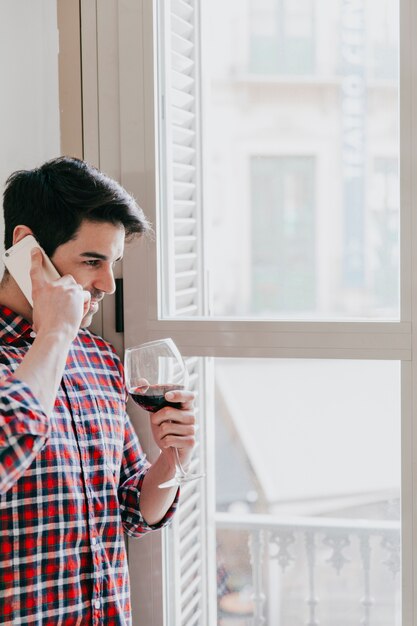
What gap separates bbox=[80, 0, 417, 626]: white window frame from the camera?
4.72ft

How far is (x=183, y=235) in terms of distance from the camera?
1.67 metres

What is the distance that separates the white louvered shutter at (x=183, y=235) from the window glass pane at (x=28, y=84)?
25 centimetres

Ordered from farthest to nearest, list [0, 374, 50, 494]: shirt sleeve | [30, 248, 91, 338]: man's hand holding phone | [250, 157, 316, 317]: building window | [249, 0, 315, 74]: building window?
[250, 157, 316, 317]: building window
[249, 0, 315, 74]: building window
[30, 248, 91, 338]: man's hand holding phone
[0, 374, 50, 494]: shirt sleeve

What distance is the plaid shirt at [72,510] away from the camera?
123 centimetres

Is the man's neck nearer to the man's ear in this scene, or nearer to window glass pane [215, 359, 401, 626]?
the man's ear

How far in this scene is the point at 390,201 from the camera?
150 centimetres

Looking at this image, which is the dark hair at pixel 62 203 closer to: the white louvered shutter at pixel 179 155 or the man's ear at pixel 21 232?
the man's ear at pixel 21 232

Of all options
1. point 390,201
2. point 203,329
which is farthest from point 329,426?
point 390,201

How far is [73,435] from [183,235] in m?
0.55

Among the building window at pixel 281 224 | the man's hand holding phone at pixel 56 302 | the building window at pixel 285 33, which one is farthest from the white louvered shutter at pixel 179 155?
the building window at pixel 281 224

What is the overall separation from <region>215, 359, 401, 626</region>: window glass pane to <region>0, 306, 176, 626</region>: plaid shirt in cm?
28

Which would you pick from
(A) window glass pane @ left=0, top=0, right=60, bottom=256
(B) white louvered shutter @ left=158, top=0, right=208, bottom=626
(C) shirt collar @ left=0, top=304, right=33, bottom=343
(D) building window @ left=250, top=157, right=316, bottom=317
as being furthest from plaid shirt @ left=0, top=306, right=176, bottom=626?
(D) building window @ left=250, top=157, right=316, bottom=317
